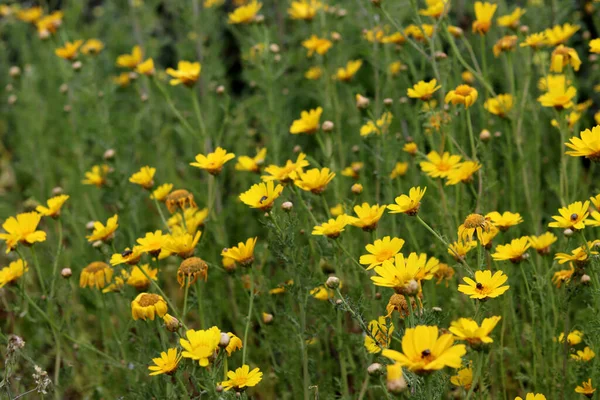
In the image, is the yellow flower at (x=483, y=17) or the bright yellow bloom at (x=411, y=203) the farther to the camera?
the yellow flower at (x=483, y=17)

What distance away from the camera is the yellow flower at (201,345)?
1569 millimetres

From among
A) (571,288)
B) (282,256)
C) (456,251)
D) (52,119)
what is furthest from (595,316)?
(52,119)

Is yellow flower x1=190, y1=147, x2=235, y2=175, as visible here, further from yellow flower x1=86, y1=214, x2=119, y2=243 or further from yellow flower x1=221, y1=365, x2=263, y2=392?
yellow flower x1=221, y1=365, x2=263, y2=392

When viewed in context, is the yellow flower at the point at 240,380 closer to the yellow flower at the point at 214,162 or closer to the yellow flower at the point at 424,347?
the yellow flower at the point at 424,347

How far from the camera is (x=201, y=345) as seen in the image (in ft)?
5.29

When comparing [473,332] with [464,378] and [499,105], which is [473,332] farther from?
[499,105]

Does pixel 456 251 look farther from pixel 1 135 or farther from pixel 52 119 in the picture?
pixel 1 135

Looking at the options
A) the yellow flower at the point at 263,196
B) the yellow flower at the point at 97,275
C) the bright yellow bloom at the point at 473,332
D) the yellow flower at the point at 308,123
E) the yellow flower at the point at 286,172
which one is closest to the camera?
the bright yellow bloom at the point at 473,332

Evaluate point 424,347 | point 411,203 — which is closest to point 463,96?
point 411,203

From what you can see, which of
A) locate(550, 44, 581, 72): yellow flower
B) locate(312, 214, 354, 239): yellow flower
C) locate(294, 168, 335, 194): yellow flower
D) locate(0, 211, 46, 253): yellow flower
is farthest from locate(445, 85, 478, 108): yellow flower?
locate(0, 211, 46, 253): yellow flower

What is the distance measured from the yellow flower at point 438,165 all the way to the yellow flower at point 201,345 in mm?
939

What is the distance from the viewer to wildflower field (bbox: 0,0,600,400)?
5.77 feet

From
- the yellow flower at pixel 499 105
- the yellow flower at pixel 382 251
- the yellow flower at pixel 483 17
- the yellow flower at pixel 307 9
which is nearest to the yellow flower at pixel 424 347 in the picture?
the yellow flower at pixel 382 251

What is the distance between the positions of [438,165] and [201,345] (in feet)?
3.46
